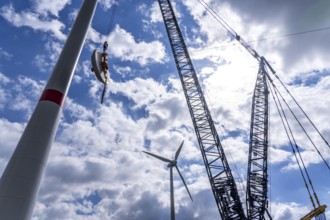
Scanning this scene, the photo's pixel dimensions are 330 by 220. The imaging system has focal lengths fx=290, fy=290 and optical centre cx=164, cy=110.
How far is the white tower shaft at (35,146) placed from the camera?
44.0 feet

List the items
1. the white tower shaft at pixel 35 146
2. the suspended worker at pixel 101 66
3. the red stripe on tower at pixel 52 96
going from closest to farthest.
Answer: the white tower shaft at pixel 35 146, the red stripe on tower at pixel 52 96, the suspended worker at pixel 101 66

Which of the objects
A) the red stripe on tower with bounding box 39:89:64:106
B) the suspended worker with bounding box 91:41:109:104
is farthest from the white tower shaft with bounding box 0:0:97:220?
the suspended worker with bounding box 91:41:109:104

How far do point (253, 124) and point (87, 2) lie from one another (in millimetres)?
52392

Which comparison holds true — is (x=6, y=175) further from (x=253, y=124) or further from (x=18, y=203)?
(x=253, y=124)

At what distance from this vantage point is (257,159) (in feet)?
210

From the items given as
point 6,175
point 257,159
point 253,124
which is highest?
point 253,124

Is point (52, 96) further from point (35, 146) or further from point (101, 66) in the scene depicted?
point (101, 66)

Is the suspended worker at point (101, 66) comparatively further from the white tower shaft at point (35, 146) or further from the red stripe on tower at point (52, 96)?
the red stripe on tower at point (52, 96)

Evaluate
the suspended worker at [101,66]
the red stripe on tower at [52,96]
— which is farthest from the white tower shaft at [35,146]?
the suspended worker at [101,66]

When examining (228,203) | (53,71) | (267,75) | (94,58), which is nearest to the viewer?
(53,71)

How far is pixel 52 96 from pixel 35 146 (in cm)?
339

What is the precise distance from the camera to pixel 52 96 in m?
17.1

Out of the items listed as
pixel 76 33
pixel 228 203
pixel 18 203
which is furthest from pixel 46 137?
pixel 228 203

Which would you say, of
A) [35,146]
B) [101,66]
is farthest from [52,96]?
[101,66]
